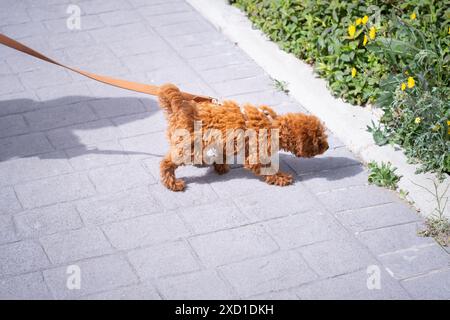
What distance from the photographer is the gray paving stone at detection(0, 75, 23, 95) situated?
624 cm

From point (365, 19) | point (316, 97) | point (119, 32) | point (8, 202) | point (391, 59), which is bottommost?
point (8, 202)

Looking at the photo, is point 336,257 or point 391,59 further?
point 391,59

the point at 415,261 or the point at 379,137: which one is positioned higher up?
the point at 379,137

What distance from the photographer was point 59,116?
19.1ft

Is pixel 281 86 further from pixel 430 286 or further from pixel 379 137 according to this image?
pixel 430 286

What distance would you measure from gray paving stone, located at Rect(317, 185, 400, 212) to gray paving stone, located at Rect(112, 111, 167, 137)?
164 cm

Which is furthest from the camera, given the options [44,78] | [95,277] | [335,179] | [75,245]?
[44,78]

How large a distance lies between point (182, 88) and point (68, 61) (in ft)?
4.43

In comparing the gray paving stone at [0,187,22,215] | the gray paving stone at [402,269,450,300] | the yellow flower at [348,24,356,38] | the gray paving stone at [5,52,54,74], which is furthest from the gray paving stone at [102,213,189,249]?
the gray paving stone at [5,52,54,74]

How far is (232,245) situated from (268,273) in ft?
1.15

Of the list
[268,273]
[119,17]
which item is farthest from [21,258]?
[119,17]

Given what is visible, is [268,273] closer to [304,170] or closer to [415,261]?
[415,261]

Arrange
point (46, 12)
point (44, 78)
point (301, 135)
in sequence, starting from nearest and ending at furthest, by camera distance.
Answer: point (301, 135) → point (44, 78) → point (46, 12)

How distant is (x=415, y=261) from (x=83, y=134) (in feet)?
9.49
